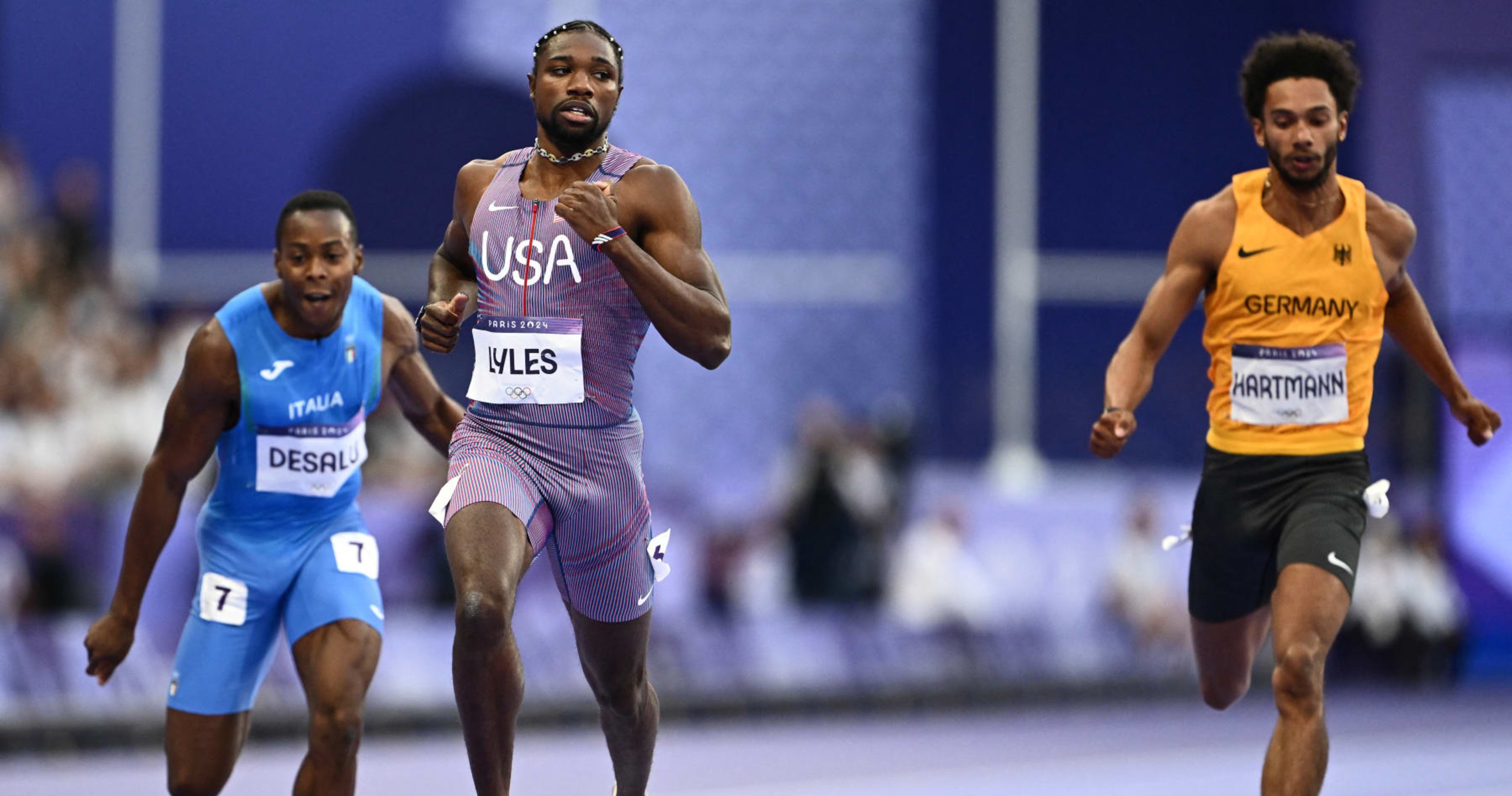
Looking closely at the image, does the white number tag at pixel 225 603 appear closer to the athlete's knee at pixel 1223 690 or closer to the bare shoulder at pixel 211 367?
the bare shoulder at pixel 211 367

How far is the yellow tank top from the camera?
20.1 ft

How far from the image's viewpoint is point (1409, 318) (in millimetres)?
6410

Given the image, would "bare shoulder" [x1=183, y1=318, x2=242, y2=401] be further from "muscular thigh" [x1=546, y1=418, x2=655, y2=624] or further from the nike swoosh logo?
"muscular thigh" [x1=546, y1=418, x2=655, y2=624]

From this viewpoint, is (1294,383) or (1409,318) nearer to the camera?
(1294,383)

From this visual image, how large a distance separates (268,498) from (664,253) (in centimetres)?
165

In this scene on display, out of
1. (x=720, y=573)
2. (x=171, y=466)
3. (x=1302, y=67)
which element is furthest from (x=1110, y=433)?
(x=720, y=573)

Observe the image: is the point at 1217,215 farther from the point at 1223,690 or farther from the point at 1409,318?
the point at 1223,690

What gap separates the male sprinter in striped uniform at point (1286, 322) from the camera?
20.0ft

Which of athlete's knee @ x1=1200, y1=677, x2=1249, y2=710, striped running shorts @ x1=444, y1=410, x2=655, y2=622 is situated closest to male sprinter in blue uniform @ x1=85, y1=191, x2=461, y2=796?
striped running shorts @ x1=444, y1=410, x2=655, y2=622

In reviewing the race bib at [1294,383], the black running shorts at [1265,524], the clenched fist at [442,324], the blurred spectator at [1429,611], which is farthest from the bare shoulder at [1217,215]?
the blurred spectator at [1429,611]

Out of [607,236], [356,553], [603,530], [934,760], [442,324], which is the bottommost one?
[934,760]

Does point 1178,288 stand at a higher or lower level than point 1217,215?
lower

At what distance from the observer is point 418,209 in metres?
16.2

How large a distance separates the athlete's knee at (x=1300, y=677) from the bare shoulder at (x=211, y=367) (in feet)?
10.9
